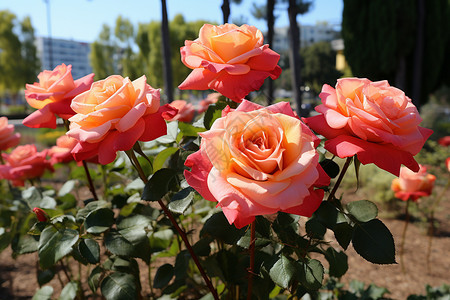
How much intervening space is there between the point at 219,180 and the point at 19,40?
2130cm

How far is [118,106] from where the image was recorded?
1.77ft

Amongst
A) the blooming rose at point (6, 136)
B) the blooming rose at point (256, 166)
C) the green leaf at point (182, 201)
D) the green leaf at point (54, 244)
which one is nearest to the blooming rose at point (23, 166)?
the blooming rose at point (6, 136)

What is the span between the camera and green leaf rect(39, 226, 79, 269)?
0.65 metres

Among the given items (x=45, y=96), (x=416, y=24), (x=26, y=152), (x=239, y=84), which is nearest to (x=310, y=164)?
(x=239, y=84)

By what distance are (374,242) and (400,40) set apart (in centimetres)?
736

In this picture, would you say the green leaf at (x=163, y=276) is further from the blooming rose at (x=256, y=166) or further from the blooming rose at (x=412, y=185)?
the blooming rose at (x=412, y=185)

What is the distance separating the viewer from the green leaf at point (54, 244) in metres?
0.65

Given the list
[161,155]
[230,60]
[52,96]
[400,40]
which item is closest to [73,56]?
[52,96]

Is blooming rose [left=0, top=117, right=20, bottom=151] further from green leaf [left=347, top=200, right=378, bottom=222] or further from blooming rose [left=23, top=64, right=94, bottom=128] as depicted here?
green leaf [left=347, top=200, right=378, bottom=222]

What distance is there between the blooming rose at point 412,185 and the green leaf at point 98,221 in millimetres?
1510

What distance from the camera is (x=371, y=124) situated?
19.5 inches

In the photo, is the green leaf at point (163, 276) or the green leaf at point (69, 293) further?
the green leaf at point (69, 293)

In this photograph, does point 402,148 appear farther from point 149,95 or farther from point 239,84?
point 149,95

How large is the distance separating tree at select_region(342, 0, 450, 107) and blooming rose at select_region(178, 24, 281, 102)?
711 centimetres
